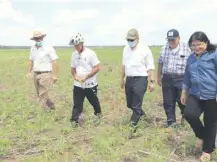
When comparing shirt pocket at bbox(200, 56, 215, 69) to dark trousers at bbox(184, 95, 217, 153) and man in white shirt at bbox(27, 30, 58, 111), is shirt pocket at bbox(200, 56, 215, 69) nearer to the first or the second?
dark trousers at bbox(184, 95, 217, 153)

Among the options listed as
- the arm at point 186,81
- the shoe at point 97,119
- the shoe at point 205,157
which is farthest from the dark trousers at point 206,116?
the shoe at point 97,119

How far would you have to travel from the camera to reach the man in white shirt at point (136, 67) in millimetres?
6891

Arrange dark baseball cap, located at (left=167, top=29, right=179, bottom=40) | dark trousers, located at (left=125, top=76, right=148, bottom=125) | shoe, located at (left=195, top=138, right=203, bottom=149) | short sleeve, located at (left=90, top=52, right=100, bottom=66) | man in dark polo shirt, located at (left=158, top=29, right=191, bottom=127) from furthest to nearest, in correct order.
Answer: short sleeve, located at (left=90, top=52, right=100, bottom=66) < dark trousers, located at (left=125, top=76, right=148, bottom=125) < man in dark polo shirt, located at (left=158, top=29, right=191, bottom=127) < dark baseball cap, located at (left=167, top=29, right=179, bottom=40) < shoe, located at (left=195, top=138, right=203, bottom=149)

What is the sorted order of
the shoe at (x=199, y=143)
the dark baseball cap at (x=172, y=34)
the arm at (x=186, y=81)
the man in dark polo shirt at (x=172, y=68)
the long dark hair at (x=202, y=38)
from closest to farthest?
the long dark hair at (x=202, y=38)
the arm at (x=186, y=81)
the shoe at (x=199, y=143)
the dark baseball cap at (x=172, y=34)
the man in dark polo shirt at (x=172, y=68)

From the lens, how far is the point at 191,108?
18.1ft

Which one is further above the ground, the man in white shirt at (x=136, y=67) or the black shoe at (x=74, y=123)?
the man in white shirt at (x=136, y=67)

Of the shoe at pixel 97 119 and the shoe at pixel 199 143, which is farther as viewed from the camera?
the shoe at pixel 97 119

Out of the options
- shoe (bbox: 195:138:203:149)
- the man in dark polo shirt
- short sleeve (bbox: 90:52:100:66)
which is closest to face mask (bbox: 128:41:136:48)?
the man in dark polo shirt

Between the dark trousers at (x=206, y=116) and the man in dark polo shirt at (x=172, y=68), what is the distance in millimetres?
1302

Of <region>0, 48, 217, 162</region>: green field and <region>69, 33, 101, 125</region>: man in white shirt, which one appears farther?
<region>69, 33, 101, 125</region>: man in white shirt

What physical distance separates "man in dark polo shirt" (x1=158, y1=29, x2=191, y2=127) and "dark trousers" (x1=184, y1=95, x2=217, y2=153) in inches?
51.2

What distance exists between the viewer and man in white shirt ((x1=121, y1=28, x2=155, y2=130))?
271 inches

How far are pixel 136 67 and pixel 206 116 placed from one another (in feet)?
5.81

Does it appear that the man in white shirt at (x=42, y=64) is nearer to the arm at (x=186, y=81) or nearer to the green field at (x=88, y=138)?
the green field at (x=88, y=138)
